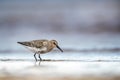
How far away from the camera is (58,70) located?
3637 mm

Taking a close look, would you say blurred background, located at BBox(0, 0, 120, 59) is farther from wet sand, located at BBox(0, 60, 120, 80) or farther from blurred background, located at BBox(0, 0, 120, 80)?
wet sand, located at BBox(0, 60, 120, 80)

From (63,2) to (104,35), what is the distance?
1.14 meters

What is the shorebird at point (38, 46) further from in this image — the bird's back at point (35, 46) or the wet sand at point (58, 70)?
the wet sand at point (58, 70)

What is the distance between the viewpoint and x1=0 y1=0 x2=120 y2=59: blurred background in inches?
229

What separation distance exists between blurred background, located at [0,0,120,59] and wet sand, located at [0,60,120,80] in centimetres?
148

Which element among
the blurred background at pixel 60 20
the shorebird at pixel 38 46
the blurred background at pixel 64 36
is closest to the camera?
the blurred background at pixel 64 36

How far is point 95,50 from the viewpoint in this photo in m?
4.88

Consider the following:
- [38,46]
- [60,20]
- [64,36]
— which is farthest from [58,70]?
[60,20]

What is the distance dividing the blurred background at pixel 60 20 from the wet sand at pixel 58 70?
4.86ft

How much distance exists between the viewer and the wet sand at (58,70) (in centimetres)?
325

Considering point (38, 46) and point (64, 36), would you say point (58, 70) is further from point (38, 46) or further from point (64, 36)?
point (64, 36)

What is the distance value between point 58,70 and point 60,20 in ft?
9.26

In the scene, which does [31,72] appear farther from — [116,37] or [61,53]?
[116,37]

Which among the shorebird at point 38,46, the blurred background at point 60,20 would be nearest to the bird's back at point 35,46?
the shorebird at point 38,46
